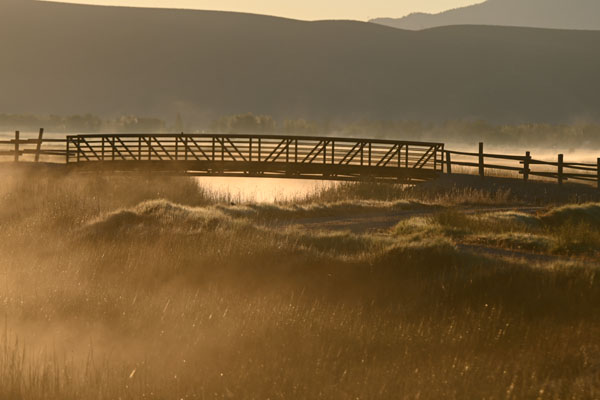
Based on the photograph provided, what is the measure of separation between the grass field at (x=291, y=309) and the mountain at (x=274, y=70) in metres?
153

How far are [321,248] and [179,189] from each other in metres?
21.6

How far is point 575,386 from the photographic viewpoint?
9867 mm

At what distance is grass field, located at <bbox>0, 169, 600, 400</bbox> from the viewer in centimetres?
970

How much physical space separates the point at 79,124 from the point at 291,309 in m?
135

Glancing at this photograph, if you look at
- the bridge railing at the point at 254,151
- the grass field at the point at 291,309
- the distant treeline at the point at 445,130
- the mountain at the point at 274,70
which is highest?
the mountain at the point at 274,70

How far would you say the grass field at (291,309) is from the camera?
31.8 feet

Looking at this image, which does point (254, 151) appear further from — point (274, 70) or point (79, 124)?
point (274, 70)

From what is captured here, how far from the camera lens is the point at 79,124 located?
14288 cm

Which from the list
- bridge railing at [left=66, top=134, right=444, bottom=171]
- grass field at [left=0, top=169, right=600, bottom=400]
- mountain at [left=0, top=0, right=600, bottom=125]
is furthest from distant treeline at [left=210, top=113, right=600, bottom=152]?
grass field at [left=0, top=169, right=600, bottom=400]

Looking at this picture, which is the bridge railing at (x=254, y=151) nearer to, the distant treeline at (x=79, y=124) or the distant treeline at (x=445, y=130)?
the distant treeline at (x=445, y=130)

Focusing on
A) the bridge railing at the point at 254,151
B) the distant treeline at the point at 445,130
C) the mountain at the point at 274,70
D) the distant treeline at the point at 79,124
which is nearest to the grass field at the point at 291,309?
the bridge railing at the point at 254,151

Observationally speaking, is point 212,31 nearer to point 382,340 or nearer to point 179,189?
point 179,189

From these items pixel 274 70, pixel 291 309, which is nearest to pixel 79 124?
pixel 274 70

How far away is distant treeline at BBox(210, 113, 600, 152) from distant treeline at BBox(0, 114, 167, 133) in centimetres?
1072
